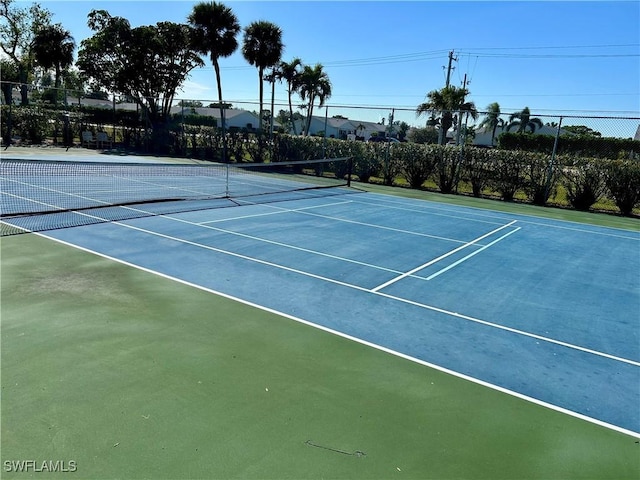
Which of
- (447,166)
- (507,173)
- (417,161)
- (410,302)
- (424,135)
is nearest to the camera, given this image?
(410,302)

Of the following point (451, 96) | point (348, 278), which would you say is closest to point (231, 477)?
point (348, 278)

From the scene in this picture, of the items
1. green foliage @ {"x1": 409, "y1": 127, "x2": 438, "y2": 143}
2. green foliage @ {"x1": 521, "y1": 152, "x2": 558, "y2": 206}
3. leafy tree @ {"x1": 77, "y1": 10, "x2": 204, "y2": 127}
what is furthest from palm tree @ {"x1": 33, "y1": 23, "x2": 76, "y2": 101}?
green foliage @ {"x1": 521, "y1": 152, "x2": 558, "y2": 206}

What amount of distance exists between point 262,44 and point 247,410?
2771 cm

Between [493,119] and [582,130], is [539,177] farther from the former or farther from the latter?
[493,119]

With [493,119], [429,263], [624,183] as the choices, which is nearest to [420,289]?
[429,263]

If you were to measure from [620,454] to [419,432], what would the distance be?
4.87 ft

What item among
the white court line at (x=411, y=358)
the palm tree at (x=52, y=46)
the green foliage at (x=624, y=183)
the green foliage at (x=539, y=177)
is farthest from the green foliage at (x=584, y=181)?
the palm tree at (x=52, y=46)

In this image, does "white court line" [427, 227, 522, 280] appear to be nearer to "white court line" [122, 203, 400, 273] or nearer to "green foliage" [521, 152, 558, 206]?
"white court line" [122, 203, 400, 273]

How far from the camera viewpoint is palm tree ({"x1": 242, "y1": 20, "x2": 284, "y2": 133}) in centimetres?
2753

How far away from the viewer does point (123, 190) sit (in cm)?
1369

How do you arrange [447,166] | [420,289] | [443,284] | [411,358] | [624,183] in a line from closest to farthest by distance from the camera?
[411,358] < [420,289] < [443,284] < [624,183] < [447,166]

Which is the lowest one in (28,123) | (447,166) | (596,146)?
(447,166)

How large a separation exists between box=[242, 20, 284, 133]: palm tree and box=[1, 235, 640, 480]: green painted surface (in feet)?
81.8

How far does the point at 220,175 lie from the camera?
1942cm
